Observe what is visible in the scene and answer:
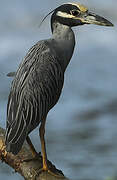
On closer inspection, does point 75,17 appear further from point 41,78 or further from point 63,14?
point 41,78

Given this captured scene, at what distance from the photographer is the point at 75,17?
2684mm

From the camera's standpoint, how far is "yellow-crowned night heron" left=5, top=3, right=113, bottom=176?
256cm

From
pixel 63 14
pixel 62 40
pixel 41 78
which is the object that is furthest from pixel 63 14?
pixel 41 78

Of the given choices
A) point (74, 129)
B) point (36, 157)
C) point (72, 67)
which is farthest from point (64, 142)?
point (36, 157)

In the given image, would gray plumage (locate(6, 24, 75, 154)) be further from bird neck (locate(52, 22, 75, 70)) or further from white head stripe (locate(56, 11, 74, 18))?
white head stripe (locate(56, 11, 74, 18))

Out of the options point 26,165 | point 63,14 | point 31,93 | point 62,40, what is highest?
point 63,14

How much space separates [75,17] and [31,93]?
16.3 inches

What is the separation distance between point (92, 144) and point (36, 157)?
3692mm

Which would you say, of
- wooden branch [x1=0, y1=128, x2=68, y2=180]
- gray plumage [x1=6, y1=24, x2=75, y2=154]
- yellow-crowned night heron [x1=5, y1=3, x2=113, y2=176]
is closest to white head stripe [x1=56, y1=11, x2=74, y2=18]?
yellow-crowned night heron [x1=5, y1=3, x2=113, y2=176]

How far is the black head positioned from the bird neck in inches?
1.1

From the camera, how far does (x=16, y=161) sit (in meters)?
2.68

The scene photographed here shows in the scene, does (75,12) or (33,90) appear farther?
(75,12)

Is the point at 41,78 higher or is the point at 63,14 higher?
the point at 63,14

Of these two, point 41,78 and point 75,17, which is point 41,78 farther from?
point 75,17
